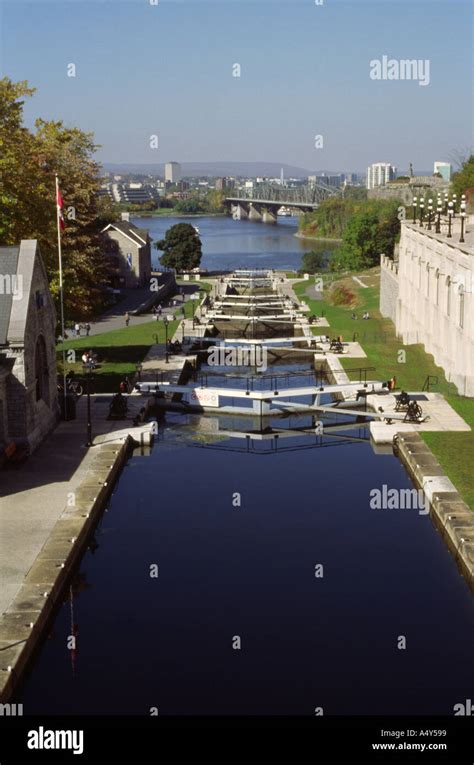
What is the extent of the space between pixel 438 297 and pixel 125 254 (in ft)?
145

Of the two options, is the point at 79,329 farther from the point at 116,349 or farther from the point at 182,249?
the point at 182,249

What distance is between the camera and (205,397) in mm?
44344

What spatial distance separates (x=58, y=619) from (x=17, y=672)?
3.45 m

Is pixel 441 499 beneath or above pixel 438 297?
beneath

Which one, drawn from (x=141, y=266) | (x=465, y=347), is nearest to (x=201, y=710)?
(x=465, y=347)

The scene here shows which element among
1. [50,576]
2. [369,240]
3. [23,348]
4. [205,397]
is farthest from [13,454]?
[369,240]

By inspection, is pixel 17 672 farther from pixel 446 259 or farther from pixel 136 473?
pixel 446 259

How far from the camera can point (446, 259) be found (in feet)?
157

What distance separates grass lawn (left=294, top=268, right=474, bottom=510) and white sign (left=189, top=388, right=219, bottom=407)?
26.6 ft

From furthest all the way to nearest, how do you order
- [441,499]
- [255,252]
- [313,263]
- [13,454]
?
[255,252] → [313,263] → [13,454] → [441,499]

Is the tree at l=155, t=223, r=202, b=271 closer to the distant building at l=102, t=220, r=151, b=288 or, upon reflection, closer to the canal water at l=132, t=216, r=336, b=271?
the distant building at l=102, t=220, r=151, b=288

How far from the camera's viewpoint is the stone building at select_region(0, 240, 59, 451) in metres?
32.7

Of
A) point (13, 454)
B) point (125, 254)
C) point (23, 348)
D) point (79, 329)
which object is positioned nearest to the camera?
point (13, 454)

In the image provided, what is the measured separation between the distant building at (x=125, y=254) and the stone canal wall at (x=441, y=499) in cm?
→ 5530
